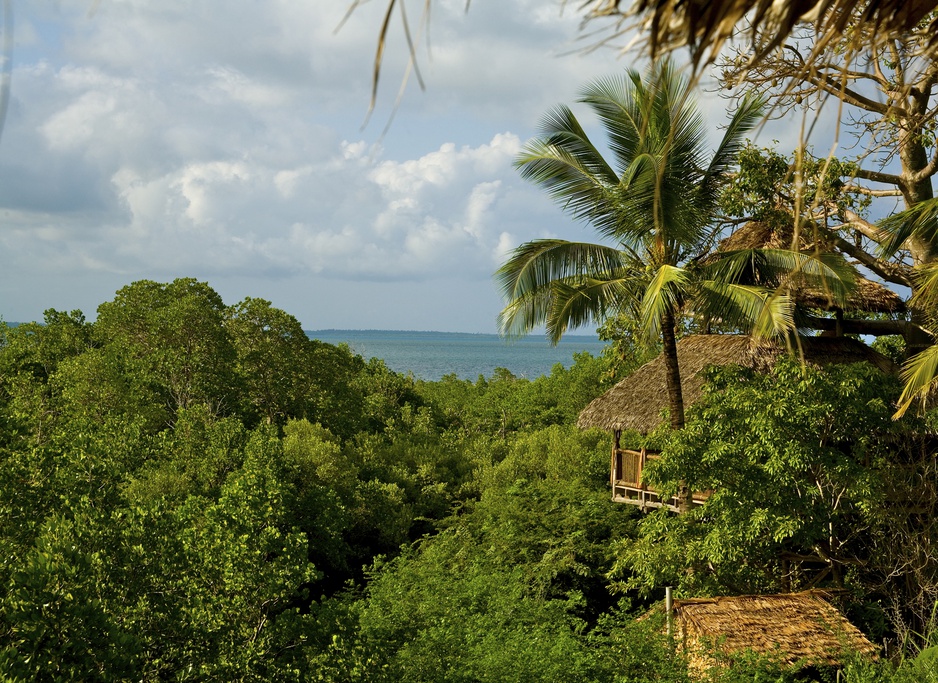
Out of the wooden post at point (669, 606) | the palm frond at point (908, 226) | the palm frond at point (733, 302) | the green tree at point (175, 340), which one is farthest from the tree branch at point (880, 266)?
the green tree at point (175, 340)

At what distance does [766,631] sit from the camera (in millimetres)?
9500

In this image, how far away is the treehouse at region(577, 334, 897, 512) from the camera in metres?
13.2

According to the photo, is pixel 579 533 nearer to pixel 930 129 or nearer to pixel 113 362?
pixel 930 129

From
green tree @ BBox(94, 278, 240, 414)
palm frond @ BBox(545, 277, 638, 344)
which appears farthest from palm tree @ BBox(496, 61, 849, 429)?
green tree @ BBox(94, 278, 240, 414)

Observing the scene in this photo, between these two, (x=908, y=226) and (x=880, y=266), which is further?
(x=880, y=266)

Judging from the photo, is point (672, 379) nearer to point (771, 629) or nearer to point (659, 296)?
point (659, 296)

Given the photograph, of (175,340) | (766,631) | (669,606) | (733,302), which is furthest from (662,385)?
(175,340)

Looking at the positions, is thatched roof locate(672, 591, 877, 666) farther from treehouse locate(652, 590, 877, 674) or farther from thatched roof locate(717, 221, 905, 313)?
thatched roof locate(717, 221, 905, 313)

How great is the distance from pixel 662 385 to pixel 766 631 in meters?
5.62

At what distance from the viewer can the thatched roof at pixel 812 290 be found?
13.0 meters

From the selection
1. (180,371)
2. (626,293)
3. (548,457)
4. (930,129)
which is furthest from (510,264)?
(180,371)

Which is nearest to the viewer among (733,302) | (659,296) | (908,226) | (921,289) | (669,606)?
(921,289)

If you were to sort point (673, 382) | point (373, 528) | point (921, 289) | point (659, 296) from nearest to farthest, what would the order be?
point (921, 289) < point (659, 296) < point (673, 382) < point (373, 528)

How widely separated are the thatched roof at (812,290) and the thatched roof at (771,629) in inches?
189
